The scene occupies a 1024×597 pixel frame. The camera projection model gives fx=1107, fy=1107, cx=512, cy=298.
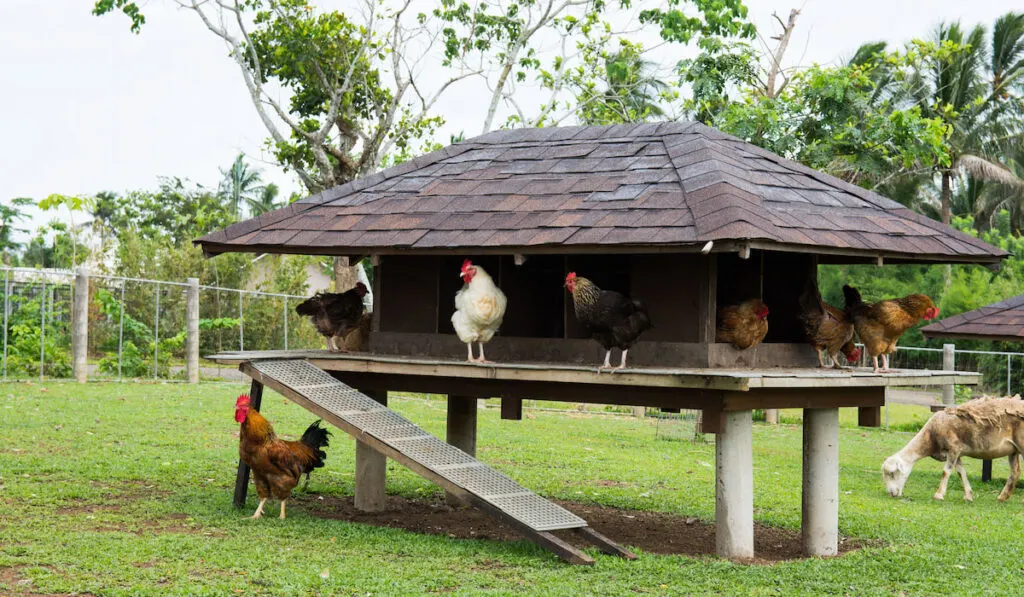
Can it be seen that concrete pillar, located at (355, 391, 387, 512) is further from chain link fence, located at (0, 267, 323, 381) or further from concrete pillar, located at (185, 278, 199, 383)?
concrete pillar, located at (185, 278, 199, 383)

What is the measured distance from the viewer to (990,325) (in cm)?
1723

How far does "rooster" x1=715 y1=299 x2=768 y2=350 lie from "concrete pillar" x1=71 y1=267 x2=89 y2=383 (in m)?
15.2

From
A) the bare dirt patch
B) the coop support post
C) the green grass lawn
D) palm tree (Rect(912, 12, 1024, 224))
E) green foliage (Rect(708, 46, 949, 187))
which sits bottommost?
the bare dirt patch

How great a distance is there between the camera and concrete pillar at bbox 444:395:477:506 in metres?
12.2

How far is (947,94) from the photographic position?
37531mm

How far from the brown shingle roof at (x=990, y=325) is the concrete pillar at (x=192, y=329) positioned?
1375cm

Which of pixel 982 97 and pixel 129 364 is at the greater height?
pixel 982 97

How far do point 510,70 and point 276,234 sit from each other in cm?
1438

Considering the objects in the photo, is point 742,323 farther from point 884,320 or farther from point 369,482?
point 369,482

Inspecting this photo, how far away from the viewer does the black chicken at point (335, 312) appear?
1107cm

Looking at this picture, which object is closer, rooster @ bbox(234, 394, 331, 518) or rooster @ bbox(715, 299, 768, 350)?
rooster @ bbox(715, 299, 768, 350)

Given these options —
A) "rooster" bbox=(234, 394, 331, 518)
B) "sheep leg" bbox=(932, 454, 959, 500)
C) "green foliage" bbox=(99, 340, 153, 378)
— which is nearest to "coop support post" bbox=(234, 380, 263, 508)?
"rooster" bbox=(234, 394, 331, 518)

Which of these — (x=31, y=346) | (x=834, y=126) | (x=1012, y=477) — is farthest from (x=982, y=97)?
(x=31, y=346)

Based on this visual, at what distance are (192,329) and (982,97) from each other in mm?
28195
